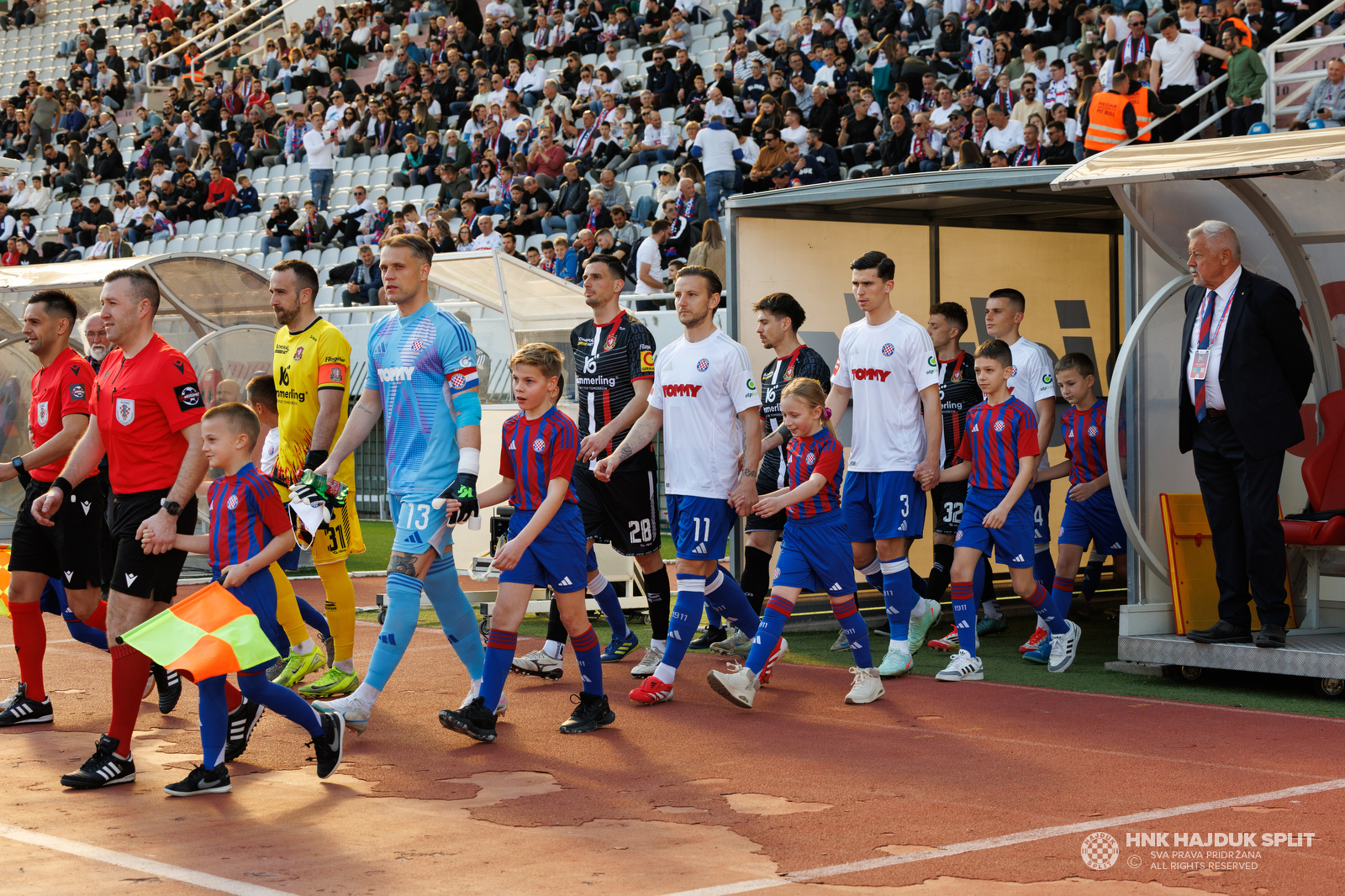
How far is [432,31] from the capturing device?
27.0 metres

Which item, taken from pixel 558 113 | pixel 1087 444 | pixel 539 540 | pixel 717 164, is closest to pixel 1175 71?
pixel 717 164

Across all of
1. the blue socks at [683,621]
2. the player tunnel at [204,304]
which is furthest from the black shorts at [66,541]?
the player tunnel at [204,304]

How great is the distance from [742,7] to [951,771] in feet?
58.1

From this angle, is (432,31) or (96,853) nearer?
(96,853)

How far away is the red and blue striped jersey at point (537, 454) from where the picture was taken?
237 inches

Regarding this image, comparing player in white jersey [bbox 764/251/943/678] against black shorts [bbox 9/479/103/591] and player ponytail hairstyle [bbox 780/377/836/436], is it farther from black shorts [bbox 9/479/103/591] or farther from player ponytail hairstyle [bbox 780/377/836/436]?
black shorts [bbox 9/479/103/591]

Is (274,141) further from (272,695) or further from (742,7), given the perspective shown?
(272,695)

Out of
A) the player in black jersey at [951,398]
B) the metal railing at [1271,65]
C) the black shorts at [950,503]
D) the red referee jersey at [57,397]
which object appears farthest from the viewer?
the metal railing at [1271,65]

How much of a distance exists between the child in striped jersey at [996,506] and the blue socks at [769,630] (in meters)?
1.11

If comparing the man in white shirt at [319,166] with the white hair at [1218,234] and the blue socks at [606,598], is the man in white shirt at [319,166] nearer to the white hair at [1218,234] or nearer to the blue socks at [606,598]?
the blue socks at [606,598]

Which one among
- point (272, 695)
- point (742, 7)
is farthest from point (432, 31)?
point (272, 695)

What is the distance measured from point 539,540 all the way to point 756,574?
8.45 ft

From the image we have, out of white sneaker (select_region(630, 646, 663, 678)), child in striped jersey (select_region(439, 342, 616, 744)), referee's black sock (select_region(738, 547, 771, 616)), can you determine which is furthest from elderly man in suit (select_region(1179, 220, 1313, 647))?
child in striped jersey (select_region(439, 342, 616, 744))

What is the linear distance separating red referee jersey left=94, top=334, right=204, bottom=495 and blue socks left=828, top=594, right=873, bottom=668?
2953 millimetres
